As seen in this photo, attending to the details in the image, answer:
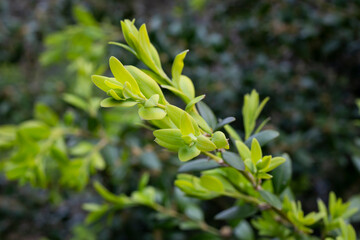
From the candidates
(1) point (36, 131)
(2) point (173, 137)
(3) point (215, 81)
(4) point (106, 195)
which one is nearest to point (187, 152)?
(2) point (173, 137)

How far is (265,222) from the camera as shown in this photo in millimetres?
459

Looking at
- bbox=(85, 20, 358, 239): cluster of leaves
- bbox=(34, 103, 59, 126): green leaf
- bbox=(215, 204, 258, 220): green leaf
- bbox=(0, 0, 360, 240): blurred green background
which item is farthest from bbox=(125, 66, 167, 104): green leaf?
bbox=(34, 103, 59, 126): green leaf

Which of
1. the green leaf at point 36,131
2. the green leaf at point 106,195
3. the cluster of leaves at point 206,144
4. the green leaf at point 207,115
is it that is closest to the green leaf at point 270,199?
the cluster of leaves at point 206,144

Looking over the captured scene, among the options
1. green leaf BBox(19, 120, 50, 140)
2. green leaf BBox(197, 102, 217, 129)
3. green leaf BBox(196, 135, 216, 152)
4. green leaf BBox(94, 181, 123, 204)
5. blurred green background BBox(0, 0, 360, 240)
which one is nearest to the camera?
green leaf BBox(196, 135, 216, 152)

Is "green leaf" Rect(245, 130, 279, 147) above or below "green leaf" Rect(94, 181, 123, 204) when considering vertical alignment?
above

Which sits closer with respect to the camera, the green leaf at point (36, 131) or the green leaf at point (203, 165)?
the green leaf at point (203, 165)

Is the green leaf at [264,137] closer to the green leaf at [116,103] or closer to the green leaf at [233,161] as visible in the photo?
the green leaf at [233,161]

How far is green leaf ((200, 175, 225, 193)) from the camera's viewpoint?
384 millimetres

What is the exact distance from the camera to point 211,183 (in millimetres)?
389

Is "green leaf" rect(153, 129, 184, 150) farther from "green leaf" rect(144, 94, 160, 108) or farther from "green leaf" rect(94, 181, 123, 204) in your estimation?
"green leaf" rect(94, 181, 123, 204)

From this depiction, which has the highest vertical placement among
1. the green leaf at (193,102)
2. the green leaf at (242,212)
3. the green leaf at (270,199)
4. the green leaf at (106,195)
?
the green leaf at (193,102)

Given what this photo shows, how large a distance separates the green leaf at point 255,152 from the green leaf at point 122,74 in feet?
0.44

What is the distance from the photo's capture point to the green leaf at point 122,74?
0.30m

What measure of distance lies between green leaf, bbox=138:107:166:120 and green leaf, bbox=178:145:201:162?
38 mm
